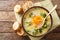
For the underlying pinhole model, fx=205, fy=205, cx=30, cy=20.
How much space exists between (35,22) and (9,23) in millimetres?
198

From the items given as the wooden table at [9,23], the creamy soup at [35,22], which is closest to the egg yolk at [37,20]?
the creamy soup at [35,22]

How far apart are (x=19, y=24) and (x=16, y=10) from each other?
0.09m

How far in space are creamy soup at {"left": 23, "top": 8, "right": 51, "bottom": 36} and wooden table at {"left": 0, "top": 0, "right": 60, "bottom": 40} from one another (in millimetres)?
97

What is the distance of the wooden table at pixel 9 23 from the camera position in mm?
1246

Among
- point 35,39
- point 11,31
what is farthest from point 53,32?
point 11,31

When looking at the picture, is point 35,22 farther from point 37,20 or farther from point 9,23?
point 9,23

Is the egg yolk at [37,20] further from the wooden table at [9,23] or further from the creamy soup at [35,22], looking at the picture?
the wooden table at [9,23]

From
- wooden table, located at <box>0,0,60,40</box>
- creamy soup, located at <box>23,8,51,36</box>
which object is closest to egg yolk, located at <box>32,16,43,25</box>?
creamy soup, located at <box>23,8,51,36</box>

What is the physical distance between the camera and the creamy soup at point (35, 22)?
1.16 meters

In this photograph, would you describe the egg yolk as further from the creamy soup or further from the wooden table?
the wooden table

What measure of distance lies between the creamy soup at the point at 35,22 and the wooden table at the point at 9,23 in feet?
0.32

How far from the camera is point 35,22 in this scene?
1154mm

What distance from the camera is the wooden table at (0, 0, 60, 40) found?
1246 millimetres

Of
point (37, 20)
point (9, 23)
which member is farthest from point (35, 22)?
point (9, 23)
